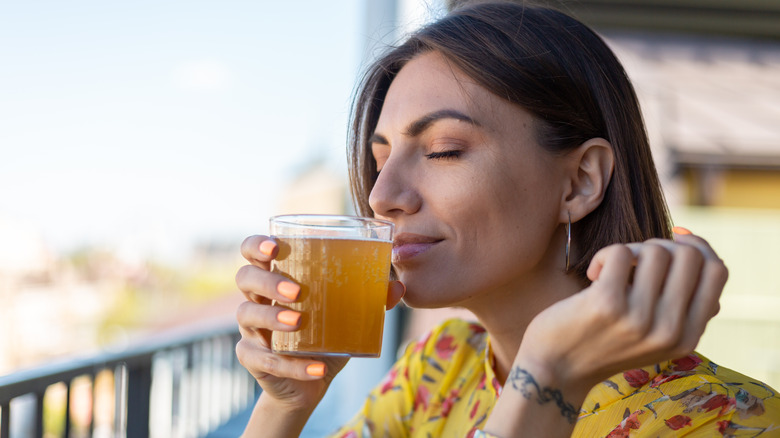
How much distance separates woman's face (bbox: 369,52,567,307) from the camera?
138cm

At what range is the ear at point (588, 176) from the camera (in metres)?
1.47

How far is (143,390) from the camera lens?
9.98ft

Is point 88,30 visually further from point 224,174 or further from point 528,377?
point 528,377

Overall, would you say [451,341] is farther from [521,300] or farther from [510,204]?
[510,204]

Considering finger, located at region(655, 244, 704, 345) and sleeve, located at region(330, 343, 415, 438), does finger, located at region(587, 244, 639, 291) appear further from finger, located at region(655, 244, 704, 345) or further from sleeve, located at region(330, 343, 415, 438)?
sleeve, located at region(330, 343, 415, 438)

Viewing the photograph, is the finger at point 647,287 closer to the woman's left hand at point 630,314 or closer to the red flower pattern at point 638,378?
the woman's left hand at point 630,314

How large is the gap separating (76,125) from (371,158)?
36.9ft

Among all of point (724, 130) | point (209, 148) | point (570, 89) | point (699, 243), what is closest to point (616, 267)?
point (699, 243)

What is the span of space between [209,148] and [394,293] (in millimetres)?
10947

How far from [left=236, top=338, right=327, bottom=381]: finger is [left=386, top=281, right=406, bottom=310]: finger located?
184 mm

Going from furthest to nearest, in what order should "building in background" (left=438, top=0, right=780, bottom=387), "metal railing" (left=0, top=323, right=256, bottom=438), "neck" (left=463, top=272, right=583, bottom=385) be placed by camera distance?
"building in background" (left=438, top=0, right=780, bottom=387), "metal railing" (left=0, top=323, right=256, bottom=438), "neck" (left=463, top=272, right=583, bottom=385)

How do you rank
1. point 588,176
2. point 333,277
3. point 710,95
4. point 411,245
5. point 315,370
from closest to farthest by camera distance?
point 333,277 < point 315,370 < point 411,245 < point 588,176 < point 710,95

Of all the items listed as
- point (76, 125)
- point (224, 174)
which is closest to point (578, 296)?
point (224, 174)

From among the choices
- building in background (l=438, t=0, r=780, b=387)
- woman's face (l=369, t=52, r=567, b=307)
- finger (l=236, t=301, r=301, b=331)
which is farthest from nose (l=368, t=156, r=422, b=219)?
building in background (l=438, t=0, r=780, b=387)
